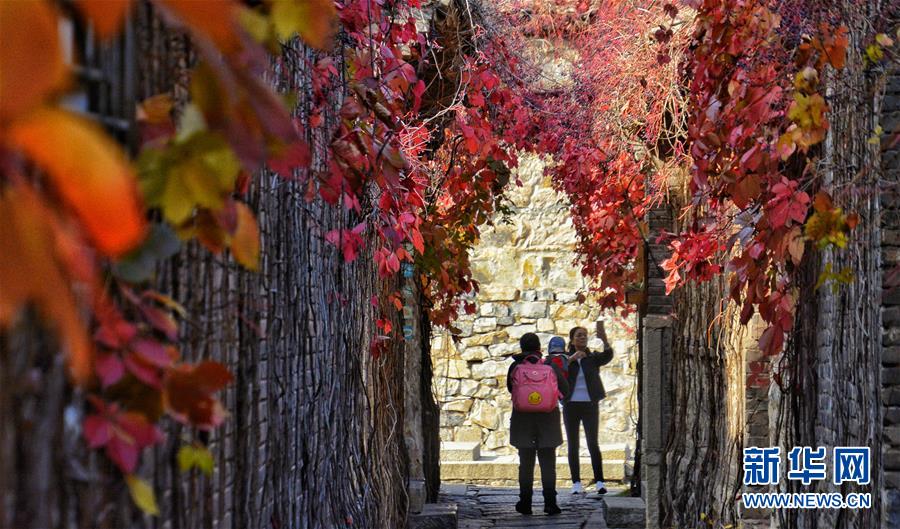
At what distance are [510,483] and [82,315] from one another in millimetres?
12265

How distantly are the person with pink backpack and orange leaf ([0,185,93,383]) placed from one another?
10.0 m

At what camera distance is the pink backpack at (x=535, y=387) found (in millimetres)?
11047

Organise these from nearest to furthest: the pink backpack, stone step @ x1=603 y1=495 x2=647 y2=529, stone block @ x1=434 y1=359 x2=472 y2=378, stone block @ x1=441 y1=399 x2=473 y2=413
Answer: stone step @ x1=603 y1=495 x2=647 y2=529 → the pink backpack → stone block @ x1=441 y1=399 x2=473 y2=413 → stone block @ x1=434 y1=359 x2=472 y2=378

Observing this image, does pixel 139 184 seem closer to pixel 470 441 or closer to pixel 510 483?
pixel 510 483

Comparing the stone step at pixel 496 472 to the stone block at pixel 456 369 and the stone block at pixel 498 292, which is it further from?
the stone block at pixel 498 292

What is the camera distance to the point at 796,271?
5.42 metres

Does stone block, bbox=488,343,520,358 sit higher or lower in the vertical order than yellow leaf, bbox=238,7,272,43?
lower

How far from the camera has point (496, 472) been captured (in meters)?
13.7

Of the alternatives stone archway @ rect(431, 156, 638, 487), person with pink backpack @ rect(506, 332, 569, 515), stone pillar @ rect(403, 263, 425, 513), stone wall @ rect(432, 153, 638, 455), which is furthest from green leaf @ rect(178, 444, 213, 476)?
stone wall @ rect(432, 153, 638, 455)

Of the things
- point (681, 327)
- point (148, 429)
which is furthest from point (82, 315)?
point (681, 327)

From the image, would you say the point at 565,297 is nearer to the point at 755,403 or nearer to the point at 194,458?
the point at 755,403

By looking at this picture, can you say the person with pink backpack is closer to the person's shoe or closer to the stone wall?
the person's shoe

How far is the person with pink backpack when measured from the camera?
435 inches

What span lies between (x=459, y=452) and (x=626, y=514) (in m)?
3.92
